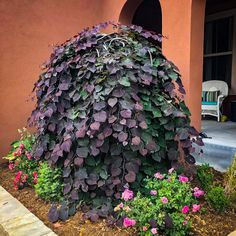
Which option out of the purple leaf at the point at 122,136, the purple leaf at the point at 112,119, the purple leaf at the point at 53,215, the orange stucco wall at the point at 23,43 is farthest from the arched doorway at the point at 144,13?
the purple leaf at the point at 53,215

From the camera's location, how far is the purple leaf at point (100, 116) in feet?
6.77

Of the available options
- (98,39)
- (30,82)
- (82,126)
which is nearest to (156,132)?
(82,126)

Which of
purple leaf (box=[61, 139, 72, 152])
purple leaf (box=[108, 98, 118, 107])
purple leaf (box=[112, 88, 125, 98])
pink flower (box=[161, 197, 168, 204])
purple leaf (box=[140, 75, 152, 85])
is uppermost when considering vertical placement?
purple leaf (box=[140, 75, 152, 85])

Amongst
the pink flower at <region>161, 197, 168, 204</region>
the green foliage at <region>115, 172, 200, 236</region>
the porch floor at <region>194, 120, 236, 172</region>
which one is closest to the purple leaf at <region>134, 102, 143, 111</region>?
the green foliage at <region>115, 172, 200, 236</region>

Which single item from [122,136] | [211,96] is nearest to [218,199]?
[122,136]

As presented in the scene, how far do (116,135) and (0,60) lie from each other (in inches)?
109

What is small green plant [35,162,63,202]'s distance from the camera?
8.14ft

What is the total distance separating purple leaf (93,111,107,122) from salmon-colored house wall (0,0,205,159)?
62.1 inches

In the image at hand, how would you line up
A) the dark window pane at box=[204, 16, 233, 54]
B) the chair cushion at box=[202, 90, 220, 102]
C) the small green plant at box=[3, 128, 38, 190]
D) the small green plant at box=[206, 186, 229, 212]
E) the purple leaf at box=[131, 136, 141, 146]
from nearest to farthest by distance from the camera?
1. the purple leaf at box=[131, 136, 141, 146]
2. the small green plant at box=[206, 186, 229, 212]
3. the small green plant at box=[3, 128, 38, 190]
4. the chair cushion at box=[202, 90, 220, 102]
5. the dark window pane at box=[204, 16, 233, 54]

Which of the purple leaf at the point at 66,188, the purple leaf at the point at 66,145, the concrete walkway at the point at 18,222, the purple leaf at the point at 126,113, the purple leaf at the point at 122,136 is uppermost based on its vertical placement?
the purple leaf at the point at 126,113

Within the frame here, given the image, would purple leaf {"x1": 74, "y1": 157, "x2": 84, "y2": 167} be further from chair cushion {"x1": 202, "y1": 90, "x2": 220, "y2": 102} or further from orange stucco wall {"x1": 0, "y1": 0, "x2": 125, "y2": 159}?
chair cushion {"x1": 202, "y1": 90, "x2": 220, "y2": 102}

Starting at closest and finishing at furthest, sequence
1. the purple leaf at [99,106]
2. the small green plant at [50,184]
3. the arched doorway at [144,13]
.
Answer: the purple leaf at [99,106], the small green plant at [50,184], the arched doorway at [144,13]

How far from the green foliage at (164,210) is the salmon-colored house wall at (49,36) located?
164cm

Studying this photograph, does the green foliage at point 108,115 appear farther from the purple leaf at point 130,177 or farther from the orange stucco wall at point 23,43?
the orange stucco wall at point 23,43
